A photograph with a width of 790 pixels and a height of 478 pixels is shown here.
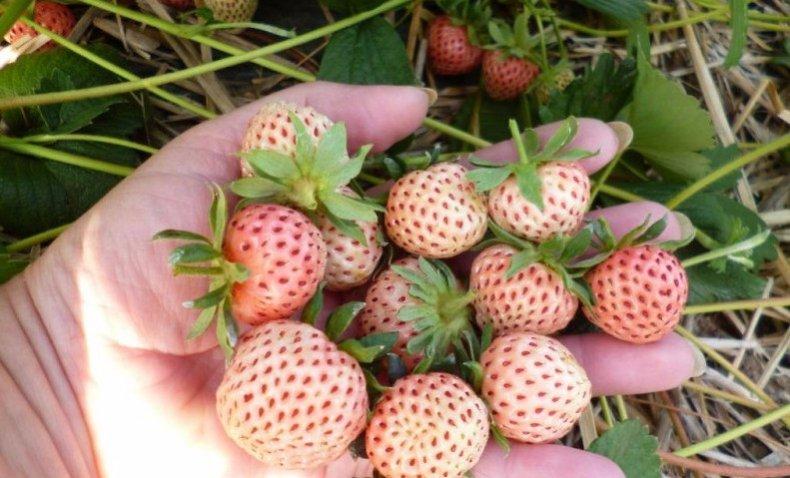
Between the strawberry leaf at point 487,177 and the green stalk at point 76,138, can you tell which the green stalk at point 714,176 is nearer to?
the strawberry leaf at point 487,177

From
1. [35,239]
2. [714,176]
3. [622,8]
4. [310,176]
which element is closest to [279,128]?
[310,176]

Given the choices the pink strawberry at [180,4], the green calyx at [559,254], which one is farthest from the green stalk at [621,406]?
the pink strawberry at [180,4]

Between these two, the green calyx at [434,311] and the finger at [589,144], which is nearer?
the green calyx at [434,311]

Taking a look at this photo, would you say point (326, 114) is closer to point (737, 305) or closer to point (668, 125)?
point (668, 125)

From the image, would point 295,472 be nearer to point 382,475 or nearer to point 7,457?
point 382,475

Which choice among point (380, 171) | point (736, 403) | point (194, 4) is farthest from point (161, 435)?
point (736, 403)

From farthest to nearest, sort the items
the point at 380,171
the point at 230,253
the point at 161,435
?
1. the point at 380,171
2. the point at 161,435
3. the point at 230,253
